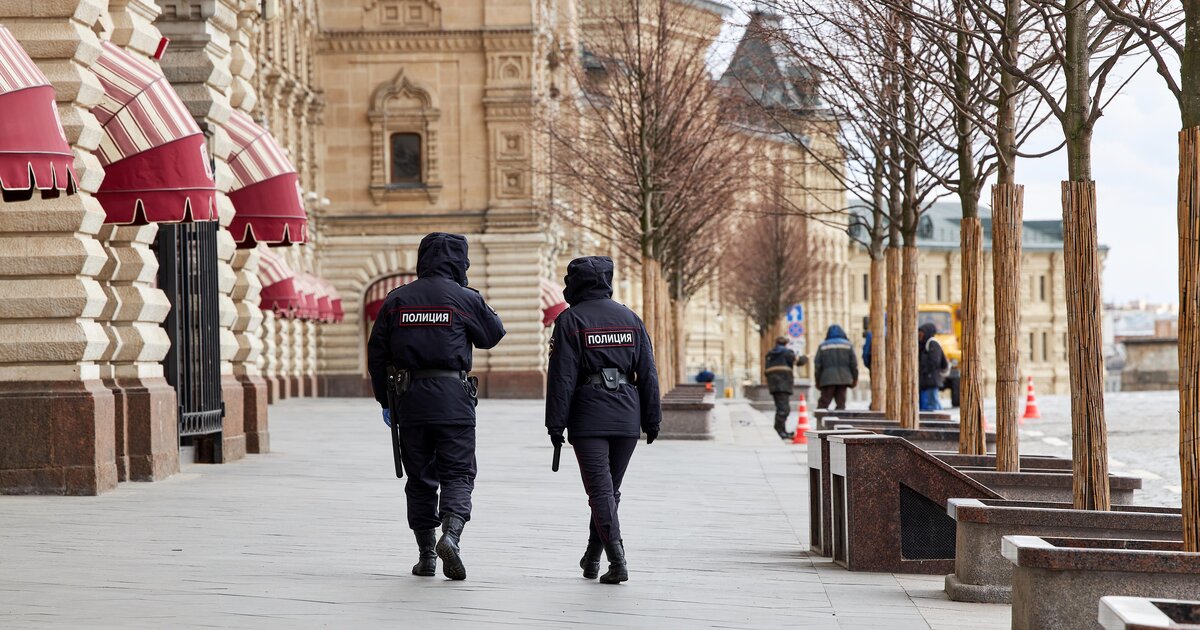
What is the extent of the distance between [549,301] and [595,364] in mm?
46139

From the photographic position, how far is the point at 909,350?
16859mm

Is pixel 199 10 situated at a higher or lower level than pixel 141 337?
higher

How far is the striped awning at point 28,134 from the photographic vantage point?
11.2 m

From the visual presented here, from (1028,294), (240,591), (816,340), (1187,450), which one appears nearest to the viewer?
(1187,450)

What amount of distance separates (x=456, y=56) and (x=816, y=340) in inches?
3347

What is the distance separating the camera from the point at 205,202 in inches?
618

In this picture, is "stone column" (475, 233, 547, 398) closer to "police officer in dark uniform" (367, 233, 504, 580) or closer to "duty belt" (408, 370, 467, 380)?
"police officer in dark uniform" (367, 233, 504, 580)

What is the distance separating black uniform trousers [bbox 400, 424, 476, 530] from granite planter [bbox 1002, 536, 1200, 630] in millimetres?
3650

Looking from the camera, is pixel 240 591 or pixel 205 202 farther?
pixel 205 202

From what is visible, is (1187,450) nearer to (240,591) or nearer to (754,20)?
(240,591)

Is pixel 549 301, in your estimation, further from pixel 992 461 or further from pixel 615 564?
pixel 615 564

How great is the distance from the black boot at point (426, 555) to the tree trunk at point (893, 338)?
9.15 m

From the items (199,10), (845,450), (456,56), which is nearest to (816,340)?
(456,56)

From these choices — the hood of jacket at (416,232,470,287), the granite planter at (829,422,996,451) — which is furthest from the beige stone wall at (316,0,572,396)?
the hood of jacket at (416,232,470,287)
